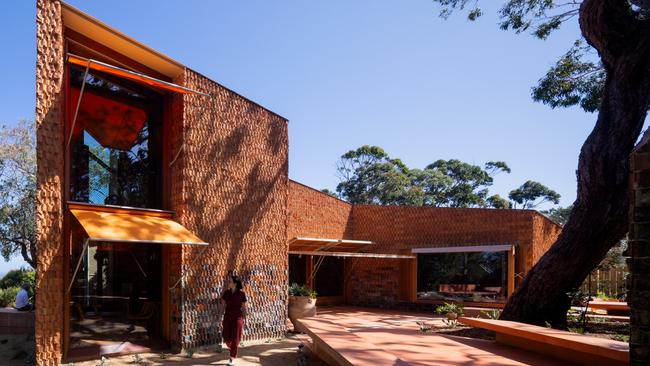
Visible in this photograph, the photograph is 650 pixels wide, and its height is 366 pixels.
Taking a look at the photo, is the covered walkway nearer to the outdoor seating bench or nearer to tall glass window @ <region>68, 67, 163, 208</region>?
tall glass window @ <region>68, 67, 163, 208</region>

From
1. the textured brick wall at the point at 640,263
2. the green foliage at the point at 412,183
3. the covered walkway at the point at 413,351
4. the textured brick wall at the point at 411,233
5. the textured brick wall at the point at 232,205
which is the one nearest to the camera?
the textured brick wall at the point at 640,263

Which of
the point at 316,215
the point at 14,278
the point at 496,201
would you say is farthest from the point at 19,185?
the point at 496,201

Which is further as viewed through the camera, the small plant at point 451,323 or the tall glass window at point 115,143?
the small plant at point 451,323

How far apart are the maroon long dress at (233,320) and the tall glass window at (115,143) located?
2.30 m

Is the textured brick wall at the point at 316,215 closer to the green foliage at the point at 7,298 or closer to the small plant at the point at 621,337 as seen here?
the green foliage at the point at 7,298

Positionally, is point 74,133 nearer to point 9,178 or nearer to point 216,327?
point 216,327

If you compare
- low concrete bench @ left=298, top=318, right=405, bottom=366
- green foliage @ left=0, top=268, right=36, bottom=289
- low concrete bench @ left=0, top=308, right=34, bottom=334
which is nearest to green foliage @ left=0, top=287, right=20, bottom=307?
green foliage @ left=0, top=268, right=36, bottom=289

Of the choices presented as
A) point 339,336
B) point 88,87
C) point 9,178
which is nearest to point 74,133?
point 88,87

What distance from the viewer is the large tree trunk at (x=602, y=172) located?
7969 millimetres

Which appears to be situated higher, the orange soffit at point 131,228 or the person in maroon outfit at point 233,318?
the orange soffit at point 131,228

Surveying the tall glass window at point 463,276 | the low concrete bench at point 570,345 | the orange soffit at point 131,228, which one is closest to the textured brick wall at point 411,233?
the tall glass window at point 463,276

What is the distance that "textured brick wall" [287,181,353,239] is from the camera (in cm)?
1521

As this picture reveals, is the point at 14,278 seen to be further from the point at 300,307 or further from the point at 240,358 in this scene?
the point at 240,358

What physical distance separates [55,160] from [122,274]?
8.33ft
